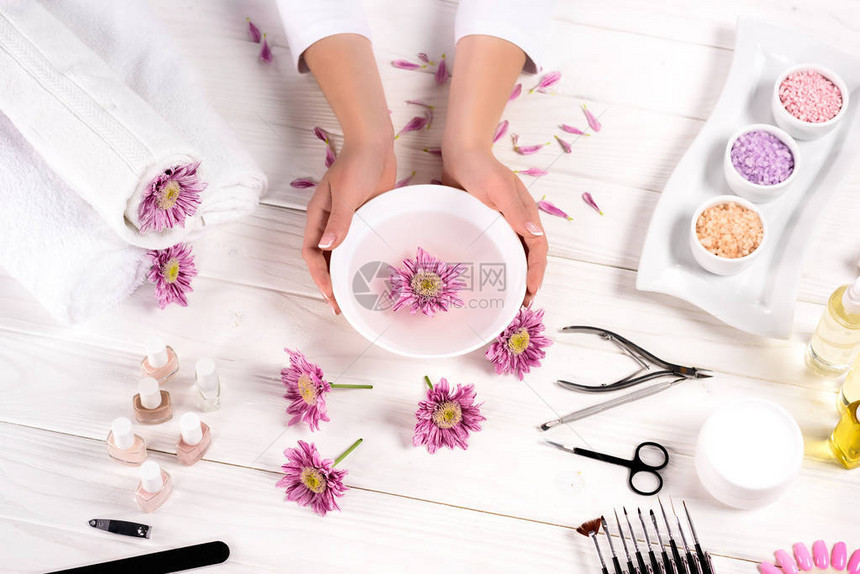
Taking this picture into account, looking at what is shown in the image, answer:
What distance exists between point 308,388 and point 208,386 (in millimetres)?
99

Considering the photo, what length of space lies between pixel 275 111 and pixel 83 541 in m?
0.53

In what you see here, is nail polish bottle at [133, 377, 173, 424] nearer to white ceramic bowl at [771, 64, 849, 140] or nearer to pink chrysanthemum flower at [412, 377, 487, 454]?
pink chrysanthemum flower at [412, 377, 487, 454]

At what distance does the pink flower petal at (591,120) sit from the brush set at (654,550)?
45 centimetres

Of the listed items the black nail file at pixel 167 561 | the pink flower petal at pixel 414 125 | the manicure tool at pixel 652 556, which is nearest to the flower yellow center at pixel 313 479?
the black nail file at pixel 167 561

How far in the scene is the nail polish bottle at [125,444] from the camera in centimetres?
77

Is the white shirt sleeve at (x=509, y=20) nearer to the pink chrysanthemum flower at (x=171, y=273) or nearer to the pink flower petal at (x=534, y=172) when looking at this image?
the pink flower petal at (x=534, y=172)

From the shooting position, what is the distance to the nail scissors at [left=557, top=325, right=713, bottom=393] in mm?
861

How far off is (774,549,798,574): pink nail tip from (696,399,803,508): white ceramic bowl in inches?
2.1

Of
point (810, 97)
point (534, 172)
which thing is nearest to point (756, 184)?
point (810, 97)

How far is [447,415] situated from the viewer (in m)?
0.83

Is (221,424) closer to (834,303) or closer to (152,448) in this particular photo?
(152,448)

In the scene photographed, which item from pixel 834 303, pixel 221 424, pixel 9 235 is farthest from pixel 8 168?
pixel 834 303

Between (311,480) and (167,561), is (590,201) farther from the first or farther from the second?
(167,561)

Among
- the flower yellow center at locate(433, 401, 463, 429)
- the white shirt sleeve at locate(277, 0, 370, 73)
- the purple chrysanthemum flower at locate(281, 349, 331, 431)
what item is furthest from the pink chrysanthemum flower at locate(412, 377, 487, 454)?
the white shirt sleeve at locate(277, 0, 370, 73)
